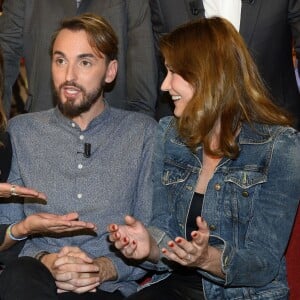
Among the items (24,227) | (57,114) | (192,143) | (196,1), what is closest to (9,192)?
(24,227)

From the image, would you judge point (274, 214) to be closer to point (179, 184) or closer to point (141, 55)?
point (179, 184)

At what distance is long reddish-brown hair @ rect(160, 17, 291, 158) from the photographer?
8.47 feet

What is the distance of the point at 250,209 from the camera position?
255cm

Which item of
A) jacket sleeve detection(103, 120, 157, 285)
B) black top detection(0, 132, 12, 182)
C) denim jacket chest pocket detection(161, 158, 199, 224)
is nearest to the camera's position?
denim jacket chest pocket detection(161, 158, 199, 224)

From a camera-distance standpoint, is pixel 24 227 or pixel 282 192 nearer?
pixel 282 192

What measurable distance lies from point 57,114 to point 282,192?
1.06 meters

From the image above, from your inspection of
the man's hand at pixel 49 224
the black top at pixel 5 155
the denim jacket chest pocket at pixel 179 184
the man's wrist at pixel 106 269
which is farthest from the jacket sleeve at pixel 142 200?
the black top at pixel 5 155

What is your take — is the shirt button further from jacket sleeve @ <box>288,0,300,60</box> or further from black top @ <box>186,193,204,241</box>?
jacket sleeve @ <box>288,0,300,60</box>

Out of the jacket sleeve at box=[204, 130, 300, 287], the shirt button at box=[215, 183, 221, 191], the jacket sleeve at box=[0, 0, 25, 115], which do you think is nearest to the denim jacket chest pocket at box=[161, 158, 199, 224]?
the shirt button at box=[215, 183, 221, 191]

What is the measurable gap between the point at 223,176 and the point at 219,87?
0.33 metres

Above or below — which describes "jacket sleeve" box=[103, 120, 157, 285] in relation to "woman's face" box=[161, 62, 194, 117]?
below

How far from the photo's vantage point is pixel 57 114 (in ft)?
9.91

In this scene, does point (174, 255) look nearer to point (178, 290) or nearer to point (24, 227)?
point (178, 290)

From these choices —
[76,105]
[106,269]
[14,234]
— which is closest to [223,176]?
[106,269]
